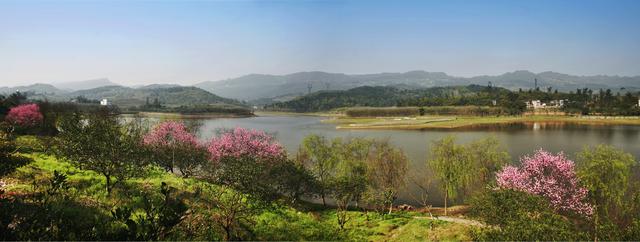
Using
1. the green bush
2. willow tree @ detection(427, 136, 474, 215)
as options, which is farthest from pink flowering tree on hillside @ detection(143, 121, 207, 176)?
willow tree @ detection(427, 136, 474, 215)

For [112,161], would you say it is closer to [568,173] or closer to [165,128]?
[165,128]

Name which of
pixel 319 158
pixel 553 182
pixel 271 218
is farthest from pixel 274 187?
pixel 553 182

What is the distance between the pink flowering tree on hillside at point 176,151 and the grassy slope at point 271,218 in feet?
36.0

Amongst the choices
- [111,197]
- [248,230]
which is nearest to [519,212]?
[248,230]

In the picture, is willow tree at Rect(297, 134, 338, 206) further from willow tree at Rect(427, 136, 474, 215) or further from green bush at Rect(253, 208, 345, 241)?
green bush at Rect(253, 208, 345, 241)

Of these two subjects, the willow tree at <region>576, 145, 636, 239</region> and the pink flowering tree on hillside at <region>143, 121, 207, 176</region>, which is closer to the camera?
the willow tree at <region>576, 145, 636, 239</region>

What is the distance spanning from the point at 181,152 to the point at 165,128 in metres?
6.97

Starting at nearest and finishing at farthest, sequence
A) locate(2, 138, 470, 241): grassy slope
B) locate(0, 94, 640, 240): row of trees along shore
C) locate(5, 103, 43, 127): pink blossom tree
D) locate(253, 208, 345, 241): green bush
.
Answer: locate(0, 94, 640, 240): row of trees along shore, locate(2, 138, 470, 241): grassy slope, locate(253, 208, 345, 241): green bush, locate(5, 103, 43, 127): pink blossom tree

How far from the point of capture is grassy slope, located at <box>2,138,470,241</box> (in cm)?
2181

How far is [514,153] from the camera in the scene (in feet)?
226

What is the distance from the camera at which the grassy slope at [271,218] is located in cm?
2181

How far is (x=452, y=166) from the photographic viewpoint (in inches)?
1527

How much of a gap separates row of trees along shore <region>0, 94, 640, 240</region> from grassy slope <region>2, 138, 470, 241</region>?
373 millimetres

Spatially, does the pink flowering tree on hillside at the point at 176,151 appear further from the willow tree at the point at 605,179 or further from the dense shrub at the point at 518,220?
the willow tree at the point at 605,179
